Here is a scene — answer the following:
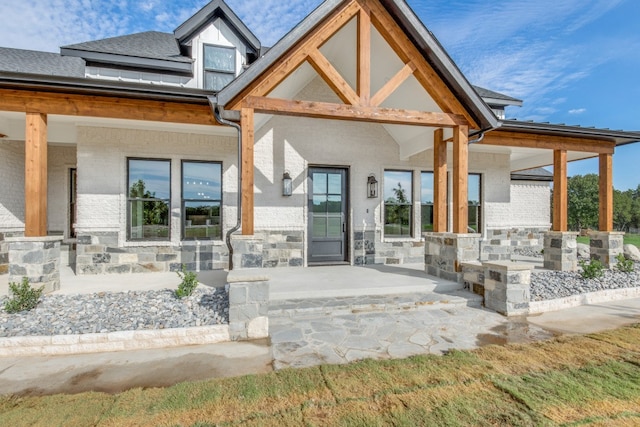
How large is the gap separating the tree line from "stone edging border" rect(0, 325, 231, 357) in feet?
136

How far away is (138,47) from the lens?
8578 mm

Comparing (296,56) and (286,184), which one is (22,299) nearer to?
(286,184)

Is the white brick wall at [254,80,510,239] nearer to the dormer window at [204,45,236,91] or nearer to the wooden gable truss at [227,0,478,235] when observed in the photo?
the wooden gable truss at [227,0,478,235]

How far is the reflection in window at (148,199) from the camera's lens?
21.8 ft

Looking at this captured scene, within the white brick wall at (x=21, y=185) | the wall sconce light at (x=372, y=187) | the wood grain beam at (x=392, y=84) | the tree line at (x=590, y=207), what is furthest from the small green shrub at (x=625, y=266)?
the tree line at (x=590, y=207)

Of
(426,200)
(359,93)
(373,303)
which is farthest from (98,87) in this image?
(426,200)

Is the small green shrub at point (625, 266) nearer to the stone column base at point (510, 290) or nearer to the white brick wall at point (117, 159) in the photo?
the stone column base at point (510, 290)

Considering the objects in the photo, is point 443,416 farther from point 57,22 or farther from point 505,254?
point 57,22

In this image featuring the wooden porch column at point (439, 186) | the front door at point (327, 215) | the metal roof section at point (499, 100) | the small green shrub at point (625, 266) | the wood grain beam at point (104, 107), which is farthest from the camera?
the metal roof section at point (499, 100)

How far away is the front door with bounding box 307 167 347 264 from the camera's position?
726cm

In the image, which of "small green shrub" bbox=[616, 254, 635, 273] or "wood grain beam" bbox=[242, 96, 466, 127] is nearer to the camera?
"wood grain beam" bbox=[242, 96, 466, 127]

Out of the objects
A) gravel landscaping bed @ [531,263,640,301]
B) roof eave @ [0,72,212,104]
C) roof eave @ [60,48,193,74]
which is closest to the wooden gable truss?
roof eave @ [0,72,212,104]

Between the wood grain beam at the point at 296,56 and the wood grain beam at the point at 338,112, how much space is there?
0.47 ft

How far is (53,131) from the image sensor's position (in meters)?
6.47
